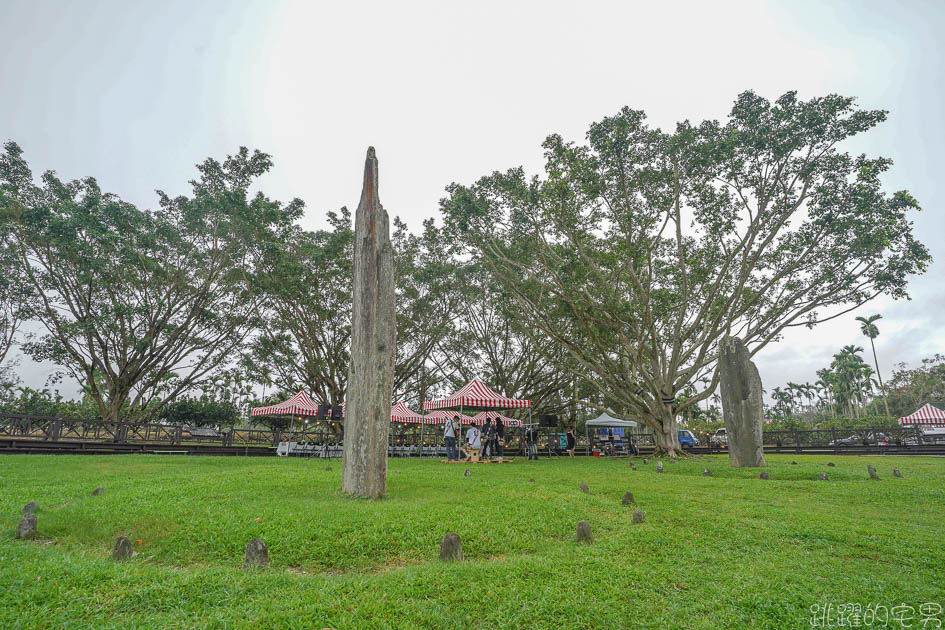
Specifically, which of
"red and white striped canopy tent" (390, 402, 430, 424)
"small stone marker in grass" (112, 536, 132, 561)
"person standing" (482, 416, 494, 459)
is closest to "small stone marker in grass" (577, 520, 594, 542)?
"small stone marker in grass" (112, 536, 132, 561)

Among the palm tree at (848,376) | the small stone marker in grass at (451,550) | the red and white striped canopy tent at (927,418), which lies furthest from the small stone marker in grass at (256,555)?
the palm tree at (848,376)

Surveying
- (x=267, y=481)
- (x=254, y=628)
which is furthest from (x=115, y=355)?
(x=254, y=628)

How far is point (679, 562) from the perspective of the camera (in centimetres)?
384

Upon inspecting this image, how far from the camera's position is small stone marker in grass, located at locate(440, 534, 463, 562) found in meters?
3.84

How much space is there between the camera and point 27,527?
4.47 m

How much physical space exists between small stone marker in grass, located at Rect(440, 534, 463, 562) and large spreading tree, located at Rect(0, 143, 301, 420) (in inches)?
674

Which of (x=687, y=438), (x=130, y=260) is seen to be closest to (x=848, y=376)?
(x=687, y=438)

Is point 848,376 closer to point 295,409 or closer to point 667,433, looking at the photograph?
point 667,433

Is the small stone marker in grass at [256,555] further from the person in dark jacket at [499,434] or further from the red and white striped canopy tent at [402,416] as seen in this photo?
the red and white striped canopy tent at [402,416]

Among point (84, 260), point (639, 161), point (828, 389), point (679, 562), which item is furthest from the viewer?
point (828, 389)

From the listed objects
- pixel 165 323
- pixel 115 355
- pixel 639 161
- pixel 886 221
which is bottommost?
pixel 115 355

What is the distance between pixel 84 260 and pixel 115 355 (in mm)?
4437

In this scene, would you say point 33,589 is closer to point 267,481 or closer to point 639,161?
point 267,481

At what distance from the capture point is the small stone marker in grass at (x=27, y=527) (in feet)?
14.6
